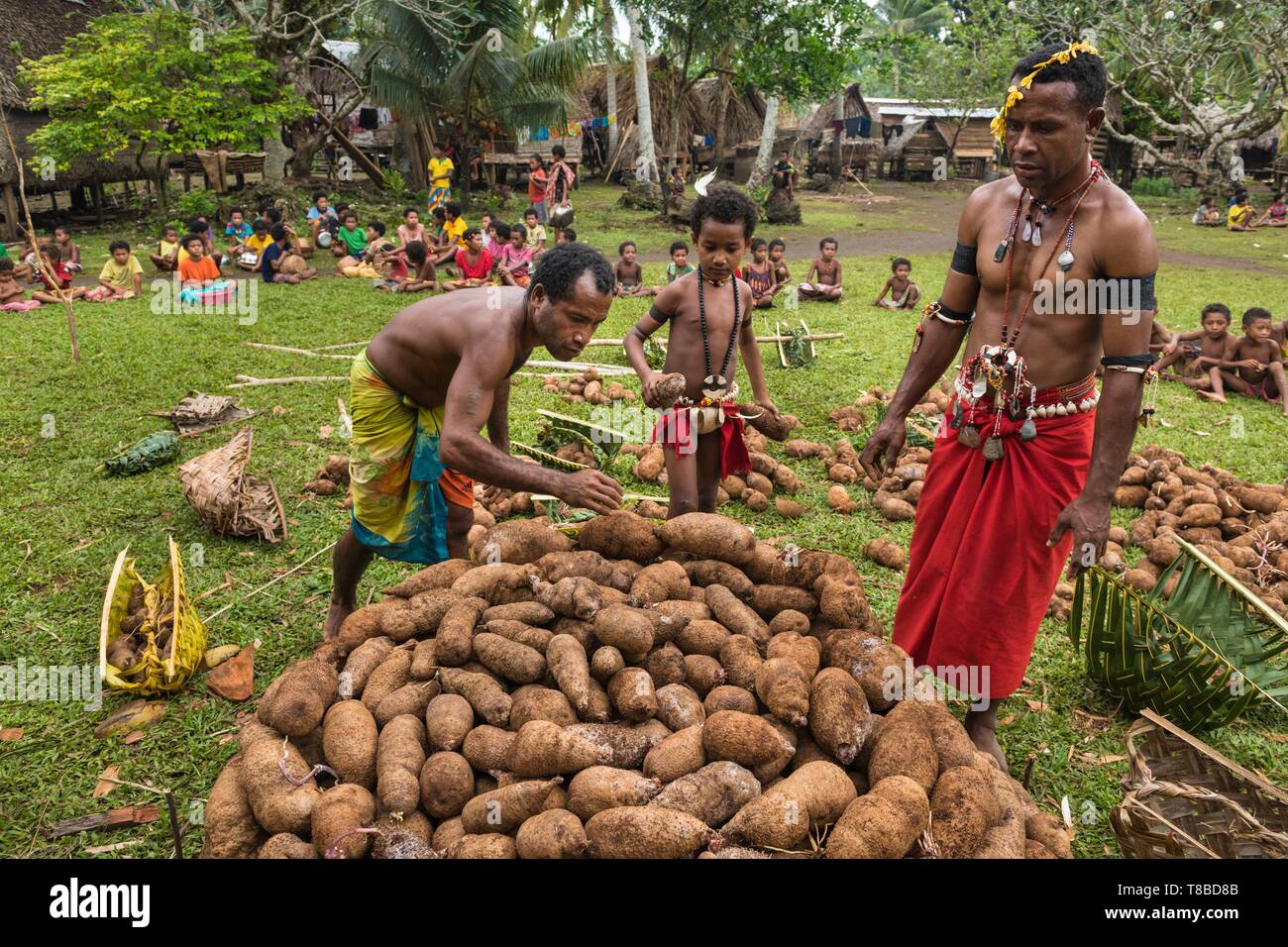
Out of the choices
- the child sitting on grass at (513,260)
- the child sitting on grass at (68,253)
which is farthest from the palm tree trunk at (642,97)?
the child sitting on grass at (68,253)

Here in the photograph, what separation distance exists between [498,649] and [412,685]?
27cm

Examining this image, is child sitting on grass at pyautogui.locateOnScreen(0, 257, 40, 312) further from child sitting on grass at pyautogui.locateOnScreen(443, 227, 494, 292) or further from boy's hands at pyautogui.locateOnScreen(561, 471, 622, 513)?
boy's hands at pyautogui.locateOnScreen(561, 471, 622, 513)

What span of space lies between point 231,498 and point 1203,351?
8.29 metres

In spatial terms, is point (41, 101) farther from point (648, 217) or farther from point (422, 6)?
point (648, 217)

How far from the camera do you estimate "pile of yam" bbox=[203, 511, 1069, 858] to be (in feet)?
6.97

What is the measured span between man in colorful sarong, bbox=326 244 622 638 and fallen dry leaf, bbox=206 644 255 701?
0.38 meters

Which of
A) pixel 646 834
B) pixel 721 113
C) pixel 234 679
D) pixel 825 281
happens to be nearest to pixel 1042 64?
pixel 646 834

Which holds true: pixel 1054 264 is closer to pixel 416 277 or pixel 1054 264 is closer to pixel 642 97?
pixel 416 277

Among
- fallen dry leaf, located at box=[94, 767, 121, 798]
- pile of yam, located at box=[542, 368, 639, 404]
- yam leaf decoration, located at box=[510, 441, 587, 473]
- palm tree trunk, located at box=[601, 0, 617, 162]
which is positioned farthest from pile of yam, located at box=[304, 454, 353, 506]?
palm tree trunk, located at box=[601, 0, 617, 162]

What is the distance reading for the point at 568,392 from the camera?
789 cm

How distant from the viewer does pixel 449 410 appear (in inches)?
122

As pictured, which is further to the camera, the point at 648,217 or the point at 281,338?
the point at 648,217

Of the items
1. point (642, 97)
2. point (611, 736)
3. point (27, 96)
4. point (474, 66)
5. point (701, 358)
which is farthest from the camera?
point (642, 97)
